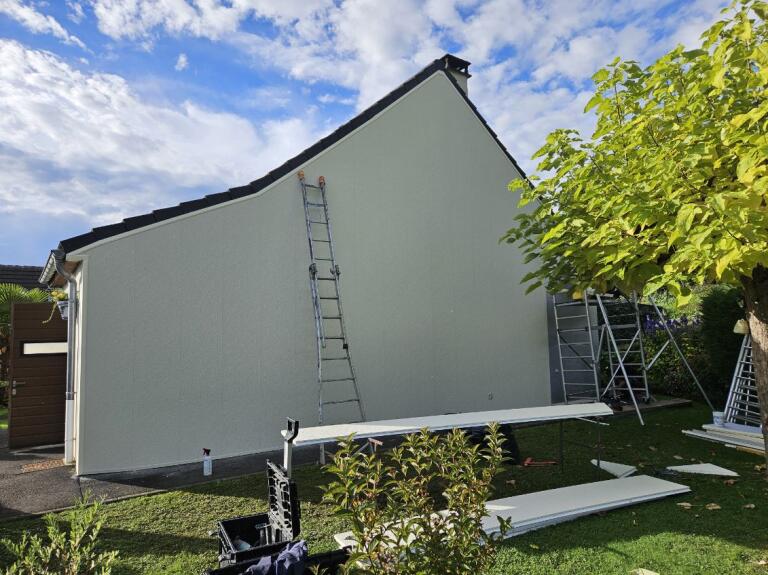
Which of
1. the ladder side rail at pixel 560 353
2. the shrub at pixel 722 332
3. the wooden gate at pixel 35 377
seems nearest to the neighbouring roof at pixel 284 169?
the wooden gate at pixel 35 377

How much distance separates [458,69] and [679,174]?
22.3ft

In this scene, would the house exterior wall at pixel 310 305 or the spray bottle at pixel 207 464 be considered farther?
the house exterior wall at pixel 310 305

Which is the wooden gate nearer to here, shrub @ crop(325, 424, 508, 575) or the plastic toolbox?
the plastic toolbox

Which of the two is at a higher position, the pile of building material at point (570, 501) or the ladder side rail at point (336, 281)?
the ladder side rail at point (336, 281)

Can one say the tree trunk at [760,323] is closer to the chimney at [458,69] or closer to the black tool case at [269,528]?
the black tool case at [269,528]

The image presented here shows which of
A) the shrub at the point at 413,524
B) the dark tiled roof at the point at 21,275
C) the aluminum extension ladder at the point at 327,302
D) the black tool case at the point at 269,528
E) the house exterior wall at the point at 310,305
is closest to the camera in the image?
the shrub at the point at 413,524


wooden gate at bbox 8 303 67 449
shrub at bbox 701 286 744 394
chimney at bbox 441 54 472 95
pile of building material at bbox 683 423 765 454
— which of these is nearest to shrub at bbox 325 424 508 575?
pile of building material at bbox 683 423 765 454

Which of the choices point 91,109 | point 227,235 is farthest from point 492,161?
point 91,109

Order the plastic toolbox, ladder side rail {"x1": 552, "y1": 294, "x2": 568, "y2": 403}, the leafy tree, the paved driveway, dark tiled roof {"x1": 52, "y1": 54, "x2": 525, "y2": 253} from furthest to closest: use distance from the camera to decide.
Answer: ladder side rail {"x1": 552, "y1": 294, "x2": 568, "y2": 403}
dark tiled roof {"x1": 52, "y1": 54, "x2": 525, "y2": 253}
the paved driveway
the leafy tree
the plastic toolbox

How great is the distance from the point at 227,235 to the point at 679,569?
590 cm

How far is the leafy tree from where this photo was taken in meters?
3.40

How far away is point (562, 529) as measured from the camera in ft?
13.1

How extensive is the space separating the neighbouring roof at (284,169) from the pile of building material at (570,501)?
14.3 feet

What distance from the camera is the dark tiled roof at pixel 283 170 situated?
554cm
